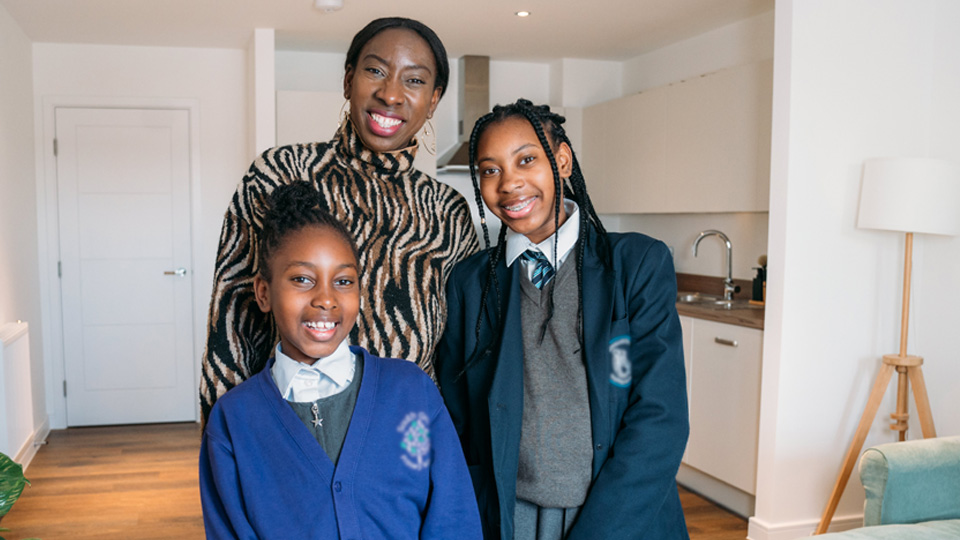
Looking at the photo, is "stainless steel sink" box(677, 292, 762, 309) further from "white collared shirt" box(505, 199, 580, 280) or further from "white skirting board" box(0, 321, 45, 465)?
"white skirting board" box(0, 321, 45, 465)

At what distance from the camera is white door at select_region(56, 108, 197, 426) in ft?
16.4

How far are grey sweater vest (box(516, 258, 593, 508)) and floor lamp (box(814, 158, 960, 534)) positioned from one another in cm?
197

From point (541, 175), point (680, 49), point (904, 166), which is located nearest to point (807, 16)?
point (904, 166)

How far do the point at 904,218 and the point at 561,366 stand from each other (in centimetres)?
200

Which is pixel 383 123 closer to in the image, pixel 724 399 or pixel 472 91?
pixel 724 399

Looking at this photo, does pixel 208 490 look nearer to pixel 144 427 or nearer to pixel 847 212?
pixel 847 212

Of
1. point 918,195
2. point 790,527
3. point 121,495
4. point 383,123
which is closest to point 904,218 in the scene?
point 918,195

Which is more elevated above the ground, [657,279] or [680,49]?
[680,49]

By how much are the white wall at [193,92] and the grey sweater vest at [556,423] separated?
158 inches

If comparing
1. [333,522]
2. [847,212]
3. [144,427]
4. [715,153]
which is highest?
[715,153]

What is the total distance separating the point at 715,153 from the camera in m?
3.96

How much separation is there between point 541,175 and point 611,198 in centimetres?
360

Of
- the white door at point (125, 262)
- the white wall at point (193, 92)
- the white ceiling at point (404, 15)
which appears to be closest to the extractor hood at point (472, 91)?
the white ceiling at point (404, 15)

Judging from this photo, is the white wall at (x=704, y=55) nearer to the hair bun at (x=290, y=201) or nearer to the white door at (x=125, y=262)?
the white door at (x=125, y=262)
